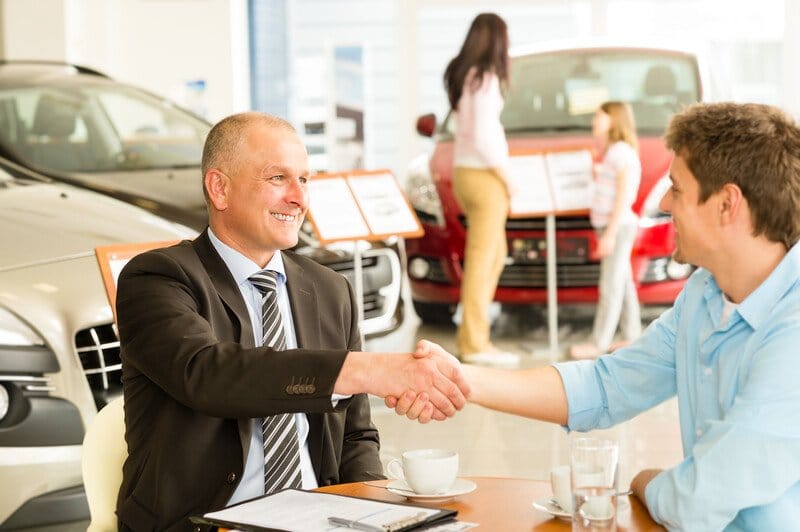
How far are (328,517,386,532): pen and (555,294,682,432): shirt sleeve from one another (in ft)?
1.99

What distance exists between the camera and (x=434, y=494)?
1.82m

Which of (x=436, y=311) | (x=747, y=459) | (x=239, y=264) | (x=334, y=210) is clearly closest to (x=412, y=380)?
(x=239, y=264)

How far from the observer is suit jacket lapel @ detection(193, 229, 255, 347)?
2193mm

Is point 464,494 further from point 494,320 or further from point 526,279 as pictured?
point 494,320

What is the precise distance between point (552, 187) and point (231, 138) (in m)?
4.05

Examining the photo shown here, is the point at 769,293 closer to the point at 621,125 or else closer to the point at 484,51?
the point at 484,51

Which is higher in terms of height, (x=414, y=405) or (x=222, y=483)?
(x=414, y=405)

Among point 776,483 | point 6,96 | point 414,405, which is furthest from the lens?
point 6,96

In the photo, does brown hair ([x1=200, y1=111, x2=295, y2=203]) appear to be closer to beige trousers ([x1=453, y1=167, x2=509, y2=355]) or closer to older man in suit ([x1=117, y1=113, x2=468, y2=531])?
older man in suit ([x1=117, y1=113, x2=468, y2=531])

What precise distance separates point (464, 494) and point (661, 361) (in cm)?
47

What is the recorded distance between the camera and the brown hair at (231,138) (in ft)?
7.73

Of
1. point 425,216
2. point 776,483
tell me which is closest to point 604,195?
point 425,216

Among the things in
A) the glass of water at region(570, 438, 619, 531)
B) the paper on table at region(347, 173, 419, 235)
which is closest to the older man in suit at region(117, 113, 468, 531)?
the glass of water at region(570, 438, 619, 531)

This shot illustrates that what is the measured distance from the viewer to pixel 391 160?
12547mm
